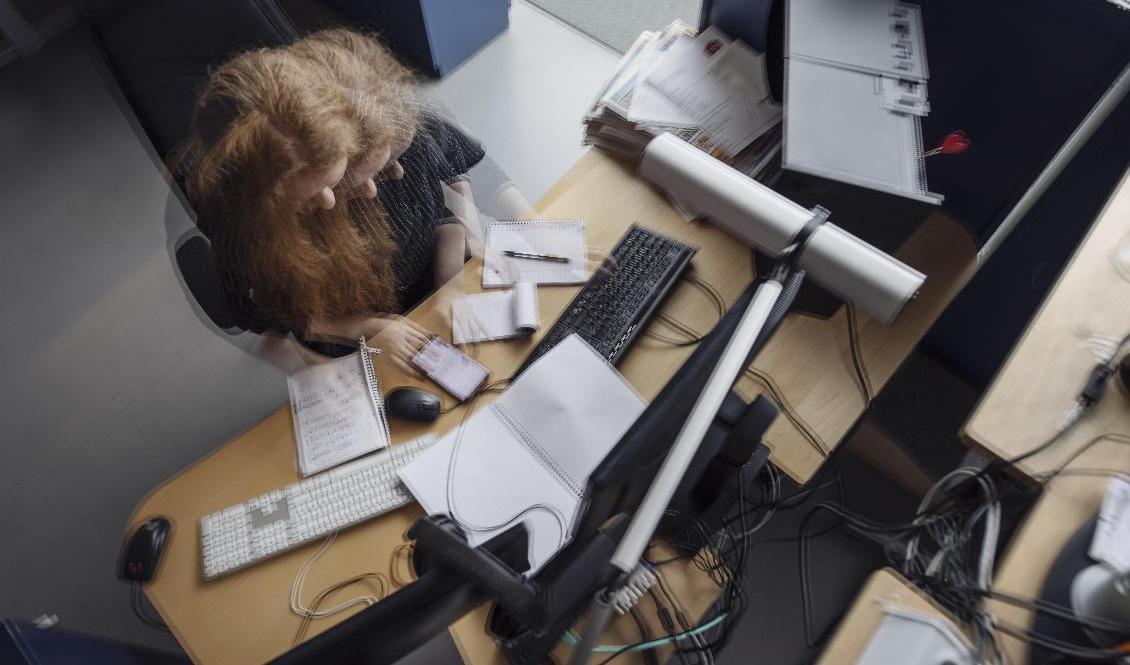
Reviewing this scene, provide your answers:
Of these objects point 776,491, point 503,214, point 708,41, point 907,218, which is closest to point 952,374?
point 907,218

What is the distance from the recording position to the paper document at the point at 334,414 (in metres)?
1.15

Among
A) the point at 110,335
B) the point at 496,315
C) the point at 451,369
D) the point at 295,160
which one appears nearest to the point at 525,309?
the point at 496,315

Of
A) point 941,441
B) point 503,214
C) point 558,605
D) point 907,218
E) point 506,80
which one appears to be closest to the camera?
point 558,605

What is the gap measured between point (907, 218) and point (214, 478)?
1.32m

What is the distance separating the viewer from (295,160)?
3.43ft

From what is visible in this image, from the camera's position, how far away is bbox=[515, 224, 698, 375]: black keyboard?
122 cm

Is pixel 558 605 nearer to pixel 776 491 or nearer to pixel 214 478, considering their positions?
pixel 776 491

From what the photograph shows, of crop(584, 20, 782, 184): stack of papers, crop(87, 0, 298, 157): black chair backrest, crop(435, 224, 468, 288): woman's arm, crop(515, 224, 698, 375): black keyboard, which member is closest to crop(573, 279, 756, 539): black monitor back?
crop(515, 224, 698, 375): black keyboard

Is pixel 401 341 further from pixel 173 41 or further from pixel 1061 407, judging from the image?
pixel 1061 407

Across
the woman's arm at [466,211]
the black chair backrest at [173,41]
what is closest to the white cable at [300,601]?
the woman's arm at [466,211]

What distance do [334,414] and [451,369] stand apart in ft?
0.71

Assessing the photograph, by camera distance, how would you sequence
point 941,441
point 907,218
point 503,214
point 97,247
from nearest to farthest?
point 907,218, point 503,214, point 941,441, point 97,247

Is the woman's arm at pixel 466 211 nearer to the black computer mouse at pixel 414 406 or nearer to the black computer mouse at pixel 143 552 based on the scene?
the black computer mouse at pixel 414 406

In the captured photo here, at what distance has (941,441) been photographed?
1.73 metres
